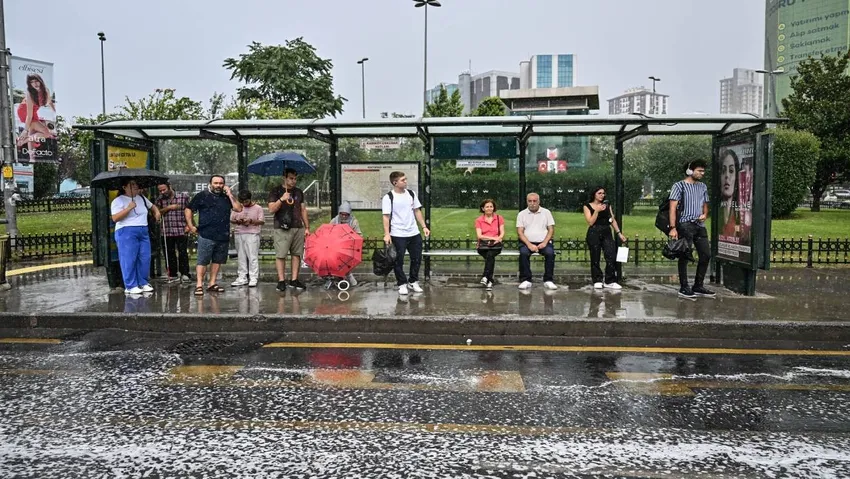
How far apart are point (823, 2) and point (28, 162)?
110m

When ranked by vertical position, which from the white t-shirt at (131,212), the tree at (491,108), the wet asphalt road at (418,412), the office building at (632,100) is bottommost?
the wet asphalt road at (418,412)

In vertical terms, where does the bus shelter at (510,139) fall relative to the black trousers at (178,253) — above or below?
above

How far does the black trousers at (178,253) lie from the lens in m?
10.5

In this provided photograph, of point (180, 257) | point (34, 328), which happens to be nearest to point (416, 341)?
point (34, 328)

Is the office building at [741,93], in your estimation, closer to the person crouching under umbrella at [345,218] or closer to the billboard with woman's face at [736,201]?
the billboard with woman's face at [736,201]

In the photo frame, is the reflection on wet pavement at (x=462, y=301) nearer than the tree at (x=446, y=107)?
Yes

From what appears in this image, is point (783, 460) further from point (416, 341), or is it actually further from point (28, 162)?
point (28, 162)

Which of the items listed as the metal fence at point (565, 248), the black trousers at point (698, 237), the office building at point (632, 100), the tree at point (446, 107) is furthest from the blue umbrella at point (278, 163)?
the office building at point (632, 100)

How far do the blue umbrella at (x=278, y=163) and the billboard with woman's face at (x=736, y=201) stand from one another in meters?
6.51

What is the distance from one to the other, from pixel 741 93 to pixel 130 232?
167 m

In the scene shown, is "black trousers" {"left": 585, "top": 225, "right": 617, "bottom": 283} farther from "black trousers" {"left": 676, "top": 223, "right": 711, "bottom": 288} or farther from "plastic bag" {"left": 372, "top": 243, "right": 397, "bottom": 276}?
"plastic bag" {"left": 372, "top": 243, "right": 397, "bottom": 276}

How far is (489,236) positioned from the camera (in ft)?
32.0

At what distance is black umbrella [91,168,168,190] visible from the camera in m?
8.74

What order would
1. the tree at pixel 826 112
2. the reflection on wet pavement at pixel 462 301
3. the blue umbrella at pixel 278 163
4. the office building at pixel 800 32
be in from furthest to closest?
the office building at pixel 800 32
the tree at pixel 826 112
the blue umbrella at pixel 278 163
the reflection on wet pavement at pixel 462 301
